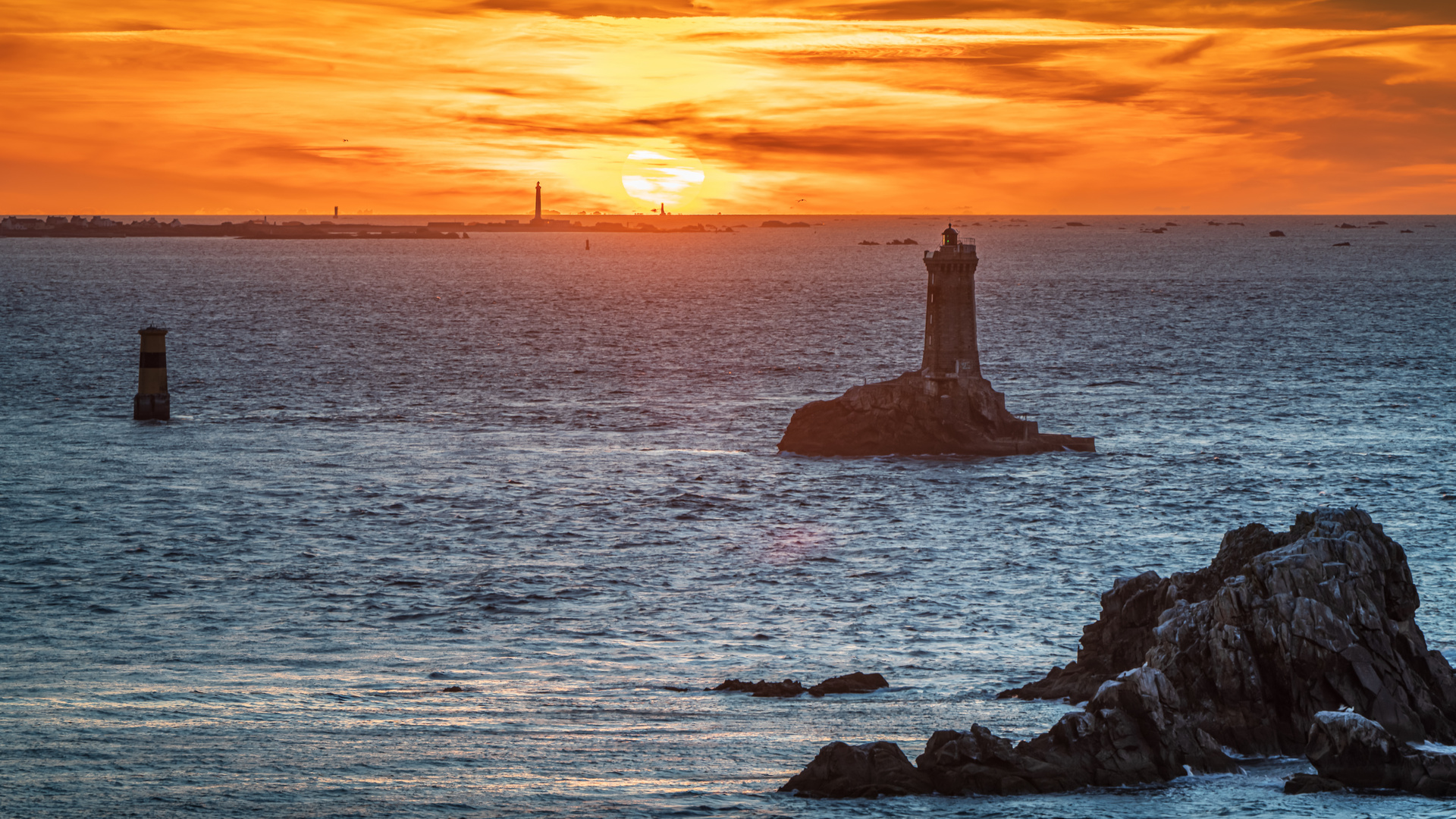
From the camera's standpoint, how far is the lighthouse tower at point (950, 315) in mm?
72250

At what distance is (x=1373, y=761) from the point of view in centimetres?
2378

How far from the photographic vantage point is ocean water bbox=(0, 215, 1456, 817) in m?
24.6

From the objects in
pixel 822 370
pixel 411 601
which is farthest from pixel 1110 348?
pixel 411 601

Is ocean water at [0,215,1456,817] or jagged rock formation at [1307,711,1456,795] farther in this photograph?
ocean water at [0,215,1456,817]

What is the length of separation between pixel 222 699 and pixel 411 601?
11428 mm

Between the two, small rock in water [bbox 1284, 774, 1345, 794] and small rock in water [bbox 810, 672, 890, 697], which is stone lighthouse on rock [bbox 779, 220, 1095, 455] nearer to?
small rock in water [bbox 810, 672, 890, 697]

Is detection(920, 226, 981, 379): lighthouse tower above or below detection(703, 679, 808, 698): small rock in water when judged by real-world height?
above

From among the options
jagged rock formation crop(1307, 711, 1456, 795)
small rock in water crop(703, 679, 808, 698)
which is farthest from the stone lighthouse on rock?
jagged rock formation crop(1307, 711, 1456, 795)

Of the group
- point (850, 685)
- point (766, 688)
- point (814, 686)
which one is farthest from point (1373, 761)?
point (766, 688)

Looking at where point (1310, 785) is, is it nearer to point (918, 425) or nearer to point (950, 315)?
point (918, 425)

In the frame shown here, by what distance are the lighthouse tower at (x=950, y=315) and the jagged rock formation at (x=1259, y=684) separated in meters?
42.6

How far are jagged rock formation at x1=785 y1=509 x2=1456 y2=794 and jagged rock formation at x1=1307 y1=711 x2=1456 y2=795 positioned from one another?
0.10 meters

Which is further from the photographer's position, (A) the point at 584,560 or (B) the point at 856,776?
(A) the point at 584,560

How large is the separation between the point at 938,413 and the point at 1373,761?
4648 cm
